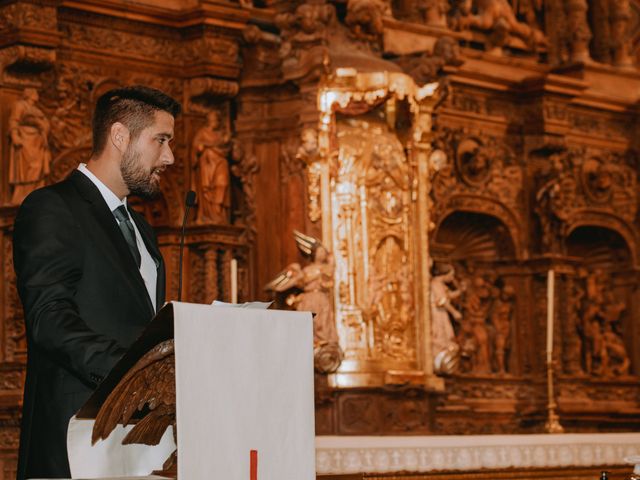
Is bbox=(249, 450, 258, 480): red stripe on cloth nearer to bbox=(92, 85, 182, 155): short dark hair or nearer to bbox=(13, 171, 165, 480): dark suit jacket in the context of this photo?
bbox=(13, 171, 165, 480): dark suit jacket

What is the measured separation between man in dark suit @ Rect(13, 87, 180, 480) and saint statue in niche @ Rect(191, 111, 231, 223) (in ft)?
27.6

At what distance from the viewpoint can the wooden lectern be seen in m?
3.34

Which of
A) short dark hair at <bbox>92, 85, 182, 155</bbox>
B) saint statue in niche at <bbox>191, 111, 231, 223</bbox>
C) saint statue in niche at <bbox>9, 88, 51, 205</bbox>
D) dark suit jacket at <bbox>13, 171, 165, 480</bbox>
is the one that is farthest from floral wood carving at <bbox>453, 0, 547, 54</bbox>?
dark suit jacket at <bbox>13, 171, 165, 480</bbox>

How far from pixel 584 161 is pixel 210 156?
5.86 meters

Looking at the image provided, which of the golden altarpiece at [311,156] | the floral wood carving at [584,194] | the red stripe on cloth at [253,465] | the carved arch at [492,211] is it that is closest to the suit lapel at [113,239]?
the red stripe on cloth at [253,465]

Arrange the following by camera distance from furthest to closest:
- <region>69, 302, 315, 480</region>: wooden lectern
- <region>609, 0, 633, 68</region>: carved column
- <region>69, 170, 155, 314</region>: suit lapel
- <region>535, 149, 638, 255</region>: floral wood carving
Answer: <region>609, 0, 633, 68</region>: carved column, <region>535, 149, 638, 255</region>: floral wood carving, <region>69, 170, 155, 314</region>: suit lapel, <region>69, 302, 315, 480</region>: wooden lectern

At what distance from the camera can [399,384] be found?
12.2m

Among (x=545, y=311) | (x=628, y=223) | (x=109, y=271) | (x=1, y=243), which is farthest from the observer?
(x=628, y=223)

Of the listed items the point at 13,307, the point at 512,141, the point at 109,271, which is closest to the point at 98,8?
the point at 13,307

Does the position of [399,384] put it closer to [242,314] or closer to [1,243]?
[1,243]

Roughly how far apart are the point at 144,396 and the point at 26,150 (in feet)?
27.2

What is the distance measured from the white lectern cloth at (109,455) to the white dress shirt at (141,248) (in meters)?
0.51

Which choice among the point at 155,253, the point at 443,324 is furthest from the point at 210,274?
the point at 155,253

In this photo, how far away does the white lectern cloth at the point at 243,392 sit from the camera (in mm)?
3340
